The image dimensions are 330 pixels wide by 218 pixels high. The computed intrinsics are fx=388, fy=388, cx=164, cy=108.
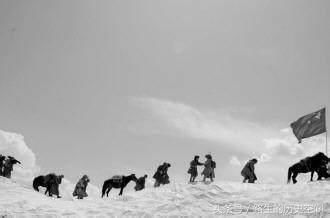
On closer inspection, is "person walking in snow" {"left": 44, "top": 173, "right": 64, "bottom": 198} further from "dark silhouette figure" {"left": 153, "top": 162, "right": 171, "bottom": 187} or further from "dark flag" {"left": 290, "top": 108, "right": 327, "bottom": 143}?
"dark flag" {"left": 290, "top": 108, "right": 327, "bottom": 143}

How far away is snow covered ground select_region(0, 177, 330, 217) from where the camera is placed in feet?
50.8

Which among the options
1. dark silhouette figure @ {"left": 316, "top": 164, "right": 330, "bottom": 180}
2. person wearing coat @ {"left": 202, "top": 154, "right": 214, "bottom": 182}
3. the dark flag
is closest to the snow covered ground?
dark silhouette figure @ {"left": 316, "top": 164, "right": 330, "bottom": 180}

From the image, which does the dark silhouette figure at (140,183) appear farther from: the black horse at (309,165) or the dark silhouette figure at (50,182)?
the black horse at (309,165)

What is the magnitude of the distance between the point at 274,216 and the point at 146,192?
9302 mm

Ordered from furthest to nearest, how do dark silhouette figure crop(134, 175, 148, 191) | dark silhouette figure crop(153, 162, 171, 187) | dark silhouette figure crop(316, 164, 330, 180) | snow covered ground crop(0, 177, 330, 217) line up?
dark silhouette figure crop(134, 175, 148, 191) → dark silhouette figure crop(153, 162, 171, 187) → dark silhouette figure crop(316, 164, 330, 180) → snow covered ground crop(0, 177, 330, 217)

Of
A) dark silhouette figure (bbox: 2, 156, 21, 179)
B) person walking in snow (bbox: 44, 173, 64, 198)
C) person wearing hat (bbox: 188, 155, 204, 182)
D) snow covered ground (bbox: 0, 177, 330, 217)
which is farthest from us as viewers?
dark silhouette figure (bbox: 2, 156, 21, 179)

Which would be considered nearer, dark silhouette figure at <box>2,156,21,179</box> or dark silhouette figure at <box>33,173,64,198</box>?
dark silhouette figure at <box>33,173,64,198</box>

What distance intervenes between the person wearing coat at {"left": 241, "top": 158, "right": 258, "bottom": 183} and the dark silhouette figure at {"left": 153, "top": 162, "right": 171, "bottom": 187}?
5.36 meters

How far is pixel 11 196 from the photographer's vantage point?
20281mm

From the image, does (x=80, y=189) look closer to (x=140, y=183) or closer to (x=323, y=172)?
(x=140, y=183)

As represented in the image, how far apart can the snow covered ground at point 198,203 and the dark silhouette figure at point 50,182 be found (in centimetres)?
284

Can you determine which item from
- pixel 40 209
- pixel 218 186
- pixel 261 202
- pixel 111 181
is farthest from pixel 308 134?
pixel 40 209

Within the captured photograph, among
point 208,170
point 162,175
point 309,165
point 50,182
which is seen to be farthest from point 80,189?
point 309,165

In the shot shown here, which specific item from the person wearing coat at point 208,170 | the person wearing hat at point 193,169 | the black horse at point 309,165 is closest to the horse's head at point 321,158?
the black horse at point 309,165
